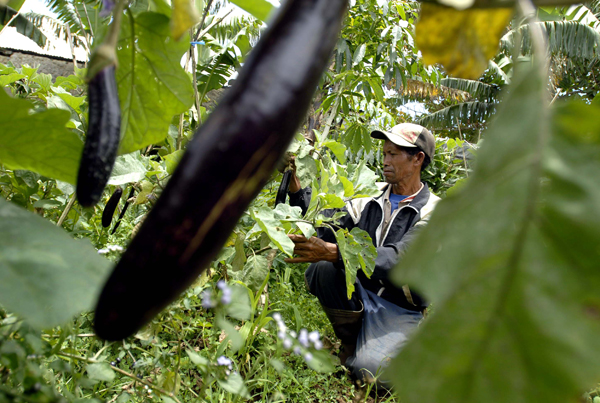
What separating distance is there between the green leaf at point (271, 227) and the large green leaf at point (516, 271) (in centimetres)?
95

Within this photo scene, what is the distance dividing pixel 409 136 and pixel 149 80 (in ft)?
8.39

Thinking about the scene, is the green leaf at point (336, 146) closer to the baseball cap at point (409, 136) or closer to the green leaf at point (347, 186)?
the green leaf at point (347, 186)

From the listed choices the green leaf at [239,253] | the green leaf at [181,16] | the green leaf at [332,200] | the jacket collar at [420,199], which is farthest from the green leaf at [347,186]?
the green leaf at [181,16]

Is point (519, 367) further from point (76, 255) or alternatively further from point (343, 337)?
point (343, 337)

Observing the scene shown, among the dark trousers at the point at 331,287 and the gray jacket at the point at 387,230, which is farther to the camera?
the dark trousers at the point at 331,287

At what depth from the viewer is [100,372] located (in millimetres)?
751

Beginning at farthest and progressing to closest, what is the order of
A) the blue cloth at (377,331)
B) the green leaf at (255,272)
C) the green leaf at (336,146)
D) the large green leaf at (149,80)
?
the blue cloth at (377,331), the green leaf at (336,146), the green leaf at (255,272), the large green leaf at (149,80)

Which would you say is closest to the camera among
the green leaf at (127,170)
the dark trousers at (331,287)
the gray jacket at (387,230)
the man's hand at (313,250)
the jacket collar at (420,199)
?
the green leaf at (127,170)

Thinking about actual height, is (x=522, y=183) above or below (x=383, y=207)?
above

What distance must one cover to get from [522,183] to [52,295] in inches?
11.0

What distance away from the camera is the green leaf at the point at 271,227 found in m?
1.17

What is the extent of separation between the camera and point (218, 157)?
0.72 feet

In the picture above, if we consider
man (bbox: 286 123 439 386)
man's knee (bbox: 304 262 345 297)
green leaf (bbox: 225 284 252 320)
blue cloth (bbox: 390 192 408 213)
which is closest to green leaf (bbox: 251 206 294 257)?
green leaf (bbox: 225 284 252 320)

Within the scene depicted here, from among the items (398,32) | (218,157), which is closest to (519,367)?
(218,157)
